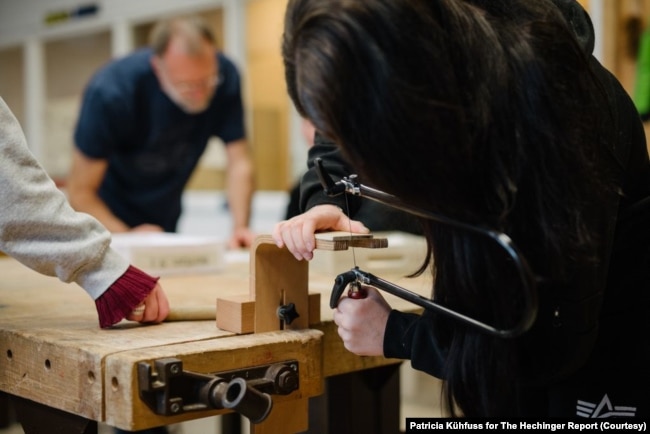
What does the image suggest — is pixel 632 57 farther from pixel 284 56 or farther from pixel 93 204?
pixel 284 56

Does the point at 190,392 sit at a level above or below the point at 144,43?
below

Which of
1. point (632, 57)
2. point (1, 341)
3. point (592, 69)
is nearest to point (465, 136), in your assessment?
point (592, 69)

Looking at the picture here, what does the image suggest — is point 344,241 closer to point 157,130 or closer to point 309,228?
point 309,228

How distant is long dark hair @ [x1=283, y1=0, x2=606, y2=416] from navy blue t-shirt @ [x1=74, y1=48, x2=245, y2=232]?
87.2 inches

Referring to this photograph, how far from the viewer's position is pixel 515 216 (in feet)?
2.95

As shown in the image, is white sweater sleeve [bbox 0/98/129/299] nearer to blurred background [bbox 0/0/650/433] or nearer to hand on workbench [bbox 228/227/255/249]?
hand on workbench [bbox 228/227/255/249]

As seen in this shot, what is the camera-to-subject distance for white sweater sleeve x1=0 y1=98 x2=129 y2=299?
1068 mm

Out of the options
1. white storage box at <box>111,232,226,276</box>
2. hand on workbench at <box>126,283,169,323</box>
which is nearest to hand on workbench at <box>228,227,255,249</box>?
white storage box at <box>111,232,226,276</box>

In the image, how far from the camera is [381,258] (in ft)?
6.42

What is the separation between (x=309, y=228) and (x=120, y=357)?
0.98 feet

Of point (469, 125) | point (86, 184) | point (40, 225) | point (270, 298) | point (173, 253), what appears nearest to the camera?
point (469, 125)

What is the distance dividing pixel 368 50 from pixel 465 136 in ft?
0.45

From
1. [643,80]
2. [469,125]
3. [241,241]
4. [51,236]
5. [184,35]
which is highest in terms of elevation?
[184,35]

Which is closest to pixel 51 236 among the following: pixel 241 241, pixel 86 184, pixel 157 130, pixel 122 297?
pixel 122 297
